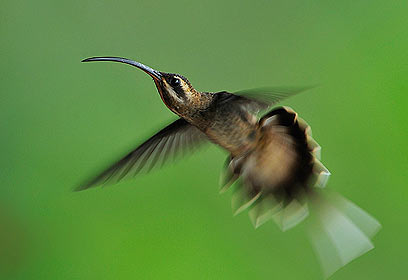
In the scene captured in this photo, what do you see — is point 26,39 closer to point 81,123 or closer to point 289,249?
point 81,123

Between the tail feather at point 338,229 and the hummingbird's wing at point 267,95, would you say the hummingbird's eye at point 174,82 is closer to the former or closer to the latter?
the hummingbird's wing at point 267,95

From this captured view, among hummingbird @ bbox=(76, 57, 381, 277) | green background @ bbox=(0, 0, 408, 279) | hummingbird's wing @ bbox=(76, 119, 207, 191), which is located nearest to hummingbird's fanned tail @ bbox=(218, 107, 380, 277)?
hummingbird @ bbox=(76, 57, 381, 277)

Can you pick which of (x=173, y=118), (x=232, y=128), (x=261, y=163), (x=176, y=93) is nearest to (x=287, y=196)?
(x=261, y=163)

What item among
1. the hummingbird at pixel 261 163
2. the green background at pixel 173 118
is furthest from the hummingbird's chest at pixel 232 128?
the green background at pixel 173 118

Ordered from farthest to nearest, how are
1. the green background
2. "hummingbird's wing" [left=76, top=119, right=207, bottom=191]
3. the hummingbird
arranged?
the green background < "hummingbird's wing" [left=76, top=119, right=207, bottom=191] < the hummingbird

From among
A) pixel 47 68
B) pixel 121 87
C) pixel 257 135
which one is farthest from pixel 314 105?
pixel 257 135

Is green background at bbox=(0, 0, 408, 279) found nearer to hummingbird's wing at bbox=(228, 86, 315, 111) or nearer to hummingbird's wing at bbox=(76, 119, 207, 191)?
hummingbird's wing at bbox=(76, 119, 207, 191)

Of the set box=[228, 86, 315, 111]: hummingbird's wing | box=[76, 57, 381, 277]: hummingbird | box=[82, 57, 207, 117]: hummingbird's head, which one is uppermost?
box=[82, 57, 207, 117]: hummingbird's head
